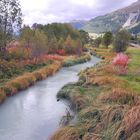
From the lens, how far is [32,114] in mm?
29453

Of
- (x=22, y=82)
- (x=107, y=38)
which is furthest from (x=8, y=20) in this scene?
(x=107, y=38)

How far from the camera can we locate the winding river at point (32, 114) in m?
24.0

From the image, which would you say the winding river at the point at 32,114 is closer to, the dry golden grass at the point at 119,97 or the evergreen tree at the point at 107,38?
the dry golden grass at the point at 119,97

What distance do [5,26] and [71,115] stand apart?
130 ft

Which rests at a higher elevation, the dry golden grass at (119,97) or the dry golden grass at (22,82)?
the dry golden grass at (119,97)

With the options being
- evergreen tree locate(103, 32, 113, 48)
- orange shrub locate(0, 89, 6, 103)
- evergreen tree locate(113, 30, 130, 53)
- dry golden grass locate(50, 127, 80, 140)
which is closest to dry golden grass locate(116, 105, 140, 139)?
dry golden grass locate(50, 127, 80, 140)

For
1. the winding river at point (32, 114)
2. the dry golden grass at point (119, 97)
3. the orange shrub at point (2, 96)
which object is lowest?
the winding river at point (32, 114)

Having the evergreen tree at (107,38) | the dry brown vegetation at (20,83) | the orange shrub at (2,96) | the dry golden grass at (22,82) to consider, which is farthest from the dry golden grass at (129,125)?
the evergreen tree at (107,38)

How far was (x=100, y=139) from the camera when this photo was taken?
731 inches

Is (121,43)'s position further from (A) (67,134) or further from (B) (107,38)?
(A) (67,134)

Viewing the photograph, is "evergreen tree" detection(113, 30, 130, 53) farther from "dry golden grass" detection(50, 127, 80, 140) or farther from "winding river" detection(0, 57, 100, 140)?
"dry golden grass" detection(50, 127, 80, 140)

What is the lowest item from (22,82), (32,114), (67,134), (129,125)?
(32,114)

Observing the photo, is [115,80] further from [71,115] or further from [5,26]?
[5,26]

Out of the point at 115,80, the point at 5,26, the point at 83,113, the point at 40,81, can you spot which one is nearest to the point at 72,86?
the point at 115,80
